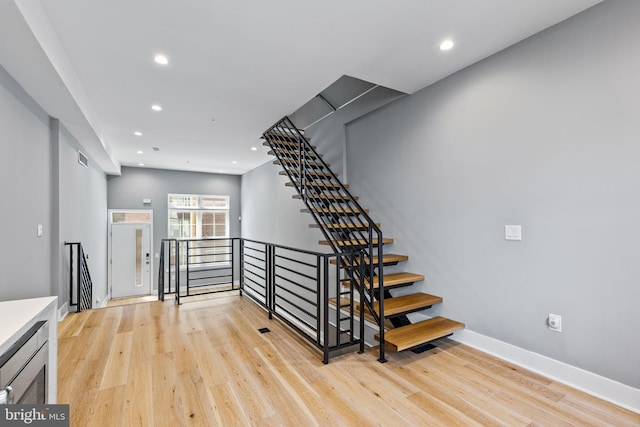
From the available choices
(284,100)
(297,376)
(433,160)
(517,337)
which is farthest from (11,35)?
(517,337)

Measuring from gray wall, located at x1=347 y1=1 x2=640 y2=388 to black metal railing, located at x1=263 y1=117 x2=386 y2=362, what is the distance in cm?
72

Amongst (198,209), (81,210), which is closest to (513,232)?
(81,210)

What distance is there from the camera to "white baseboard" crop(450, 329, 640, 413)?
6.31ft

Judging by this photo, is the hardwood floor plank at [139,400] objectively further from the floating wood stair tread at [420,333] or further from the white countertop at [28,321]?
the floating wood stair tread at [420,333]

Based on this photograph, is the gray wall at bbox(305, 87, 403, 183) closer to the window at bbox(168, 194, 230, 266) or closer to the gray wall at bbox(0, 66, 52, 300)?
the gray wall at bbox(0, 66, 52, 300)

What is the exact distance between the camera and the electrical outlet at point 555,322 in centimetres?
224

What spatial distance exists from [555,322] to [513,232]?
0.74 meters

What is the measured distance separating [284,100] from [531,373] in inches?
142

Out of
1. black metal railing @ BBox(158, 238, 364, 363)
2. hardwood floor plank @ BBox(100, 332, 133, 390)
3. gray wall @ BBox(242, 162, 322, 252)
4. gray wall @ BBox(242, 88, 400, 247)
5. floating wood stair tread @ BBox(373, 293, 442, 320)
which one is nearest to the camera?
hardwood floor plank @ BBox(100, 332, 133, 390)

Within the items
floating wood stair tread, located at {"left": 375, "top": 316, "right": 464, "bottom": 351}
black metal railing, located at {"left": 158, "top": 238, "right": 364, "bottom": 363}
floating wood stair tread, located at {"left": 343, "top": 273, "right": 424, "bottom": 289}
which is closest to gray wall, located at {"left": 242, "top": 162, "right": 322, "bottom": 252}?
black metal railing, located at {"left": 158, "top": 238, "right": 364, "bottom": 363}

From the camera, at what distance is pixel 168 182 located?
7992 mm

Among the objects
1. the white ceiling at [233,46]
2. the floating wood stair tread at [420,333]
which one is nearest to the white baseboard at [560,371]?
the floating wood stair tread at [420,333]

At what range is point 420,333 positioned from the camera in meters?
2.66

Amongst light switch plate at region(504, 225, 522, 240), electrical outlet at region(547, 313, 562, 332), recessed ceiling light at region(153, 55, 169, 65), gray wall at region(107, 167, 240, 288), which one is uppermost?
recessed ceiling light at region(153, 55, 169, 65)
